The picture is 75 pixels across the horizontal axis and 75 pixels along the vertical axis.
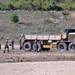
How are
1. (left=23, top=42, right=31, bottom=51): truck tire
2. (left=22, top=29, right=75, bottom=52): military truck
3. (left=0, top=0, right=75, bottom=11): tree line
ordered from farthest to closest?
1. (left=0, top=0, right=75, bottom=11): tree line
2. (left=23, top=42, right=31, bottom=51): truck tire
3. (left=22, top=29, right=75, bottom=52): military truck

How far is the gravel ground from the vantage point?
81.5ft

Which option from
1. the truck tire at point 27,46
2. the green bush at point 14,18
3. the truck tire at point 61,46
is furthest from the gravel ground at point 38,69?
the green bush at point 14,18

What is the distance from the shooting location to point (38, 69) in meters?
26.4

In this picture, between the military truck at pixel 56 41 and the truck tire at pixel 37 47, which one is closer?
the truck tire at pixel 37 47

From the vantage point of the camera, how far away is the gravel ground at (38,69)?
24844mm

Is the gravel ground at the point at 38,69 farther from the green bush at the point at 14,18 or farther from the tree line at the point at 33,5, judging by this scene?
the tree line at the point at 33,5

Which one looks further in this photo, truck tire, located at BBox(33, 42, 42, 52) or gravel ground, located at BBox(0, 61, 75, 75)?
truck tire, located at BBox(33, 42, 42, 52)

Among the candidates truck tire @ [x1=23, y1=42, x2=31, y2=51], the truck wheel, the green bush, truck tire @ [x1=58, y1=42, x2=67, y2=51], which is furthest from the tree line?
the truck wheel

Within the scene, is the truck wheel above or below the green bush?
below

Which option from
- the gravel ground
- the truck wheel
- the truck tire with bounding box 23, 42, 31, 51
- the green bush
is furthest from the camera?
the green bush

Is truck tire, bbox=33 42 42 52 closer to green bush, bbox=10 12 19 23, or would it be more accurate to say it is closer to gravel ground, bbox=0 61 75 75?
gravel ground, bbox=0 61 75 75

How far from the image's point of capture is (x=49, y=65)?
92.8 ft

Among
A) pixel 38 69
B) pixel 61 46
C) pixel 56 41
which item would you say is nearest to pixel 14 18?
pixel 56 41

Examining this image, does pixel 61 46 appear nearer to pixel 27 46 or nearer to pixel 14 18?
pixel 27 46
